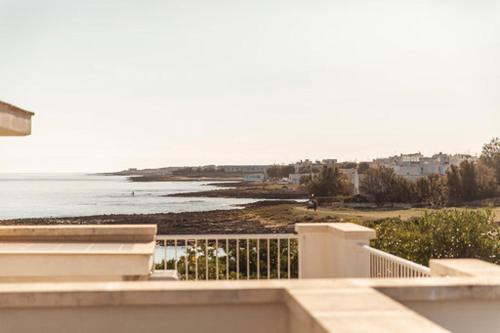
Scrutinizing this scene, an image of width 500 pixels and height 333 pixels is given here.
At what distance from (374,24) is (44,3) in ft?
30.9

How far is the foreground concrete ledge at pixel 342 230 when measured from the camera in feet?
17.9

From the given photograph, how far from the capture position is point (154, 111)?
52.1m

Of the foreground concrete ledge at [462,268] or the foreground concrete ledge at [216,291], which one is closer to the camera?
the foreground concrete ledge at [216,291]

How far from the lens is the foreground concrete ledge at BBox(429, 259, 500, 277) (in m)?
3.41

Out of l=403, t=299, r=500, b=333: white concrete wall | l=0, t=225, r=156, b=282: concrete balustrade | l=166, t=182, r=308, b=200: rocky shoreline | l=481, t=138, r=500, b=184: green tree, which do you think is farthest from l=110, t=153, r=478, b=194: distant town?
l=403, t=299, r=500, b=333: white concrete wall

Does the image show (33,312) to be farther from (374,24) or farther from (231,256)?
(374,24)

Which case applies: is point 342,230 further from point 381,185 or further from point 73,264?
point 381,185

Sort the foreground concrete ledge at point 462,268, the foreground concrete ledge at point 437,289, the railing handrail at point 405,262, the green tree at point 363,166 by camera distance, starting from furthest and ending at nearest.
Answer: the green tree at point 363,166 → the railing handrail at point 405,262 → the foreground concrete ledge at point 462,268 → the foreground concrete ledge at point 437,289

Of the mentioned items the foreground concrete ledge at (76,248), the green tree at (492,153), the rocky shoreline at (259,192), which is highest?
the green tree at (492,153)

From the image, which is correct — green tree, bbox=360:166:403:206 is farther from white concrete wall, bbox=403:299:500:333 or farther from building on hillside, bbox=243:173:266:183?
white concrete wall, bbox=403:299:500:333

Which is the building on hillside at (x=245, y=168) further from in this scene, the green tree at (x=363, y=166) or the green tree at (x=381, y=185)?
the green tree at (x=381, y=185)

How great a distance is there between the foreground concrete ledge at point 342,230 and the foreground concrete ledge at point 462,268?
164cm

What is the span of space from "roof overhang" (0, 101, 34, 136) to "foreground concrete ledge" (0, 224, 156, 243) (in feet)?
3.50

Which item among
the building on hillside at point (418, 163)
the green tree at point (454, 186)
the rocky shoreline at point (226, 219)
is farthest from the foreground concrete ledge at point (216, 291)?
the building on hillside at point (418, 163)
